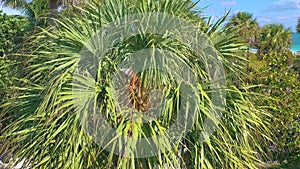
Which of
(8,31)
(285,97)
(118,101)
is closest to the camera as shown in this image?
(118,101)

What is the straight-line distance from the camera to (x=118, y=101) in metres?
3.09

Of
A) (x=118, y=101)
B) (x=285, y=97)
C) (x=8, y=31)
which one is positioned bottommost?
(x=285, y=97)

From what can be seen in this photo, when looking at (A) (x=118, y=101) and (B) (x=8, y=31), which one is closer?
(A) (x=118, y=101)

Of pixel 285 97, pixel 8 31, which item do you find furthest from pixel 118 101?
pixel 8 31

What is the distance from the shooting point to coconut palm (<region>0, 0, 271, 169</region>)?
293 cm

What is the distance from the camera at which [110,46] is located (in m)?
3.13

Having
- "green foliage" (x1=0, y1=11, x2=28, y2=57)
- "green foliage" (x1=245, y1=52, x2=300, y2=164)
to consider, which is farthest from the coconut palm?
"green foliage" (x1=0, y1=11, x2=28, y2=57)

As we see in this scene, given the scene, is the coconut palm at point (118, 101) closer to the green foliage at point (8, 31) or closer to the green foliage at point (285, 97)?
the green foliage at point (285, 97)

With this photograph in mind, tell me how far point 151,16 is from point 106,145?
1.25 m

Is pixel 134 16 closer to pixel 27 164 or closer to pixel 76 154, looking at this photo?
pixel 76 154

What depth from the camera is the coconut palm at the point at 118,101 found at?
293 cm

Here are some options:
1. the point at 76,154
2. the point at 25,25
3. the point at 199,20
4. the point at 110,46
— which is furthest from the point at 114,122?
the point at 25,25

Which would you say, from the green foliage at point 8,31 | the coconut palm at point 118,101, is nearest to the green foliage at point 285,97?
the coconut palm at point 118,101

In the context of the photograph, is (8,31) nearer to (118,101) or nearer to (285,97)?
(118,101)
